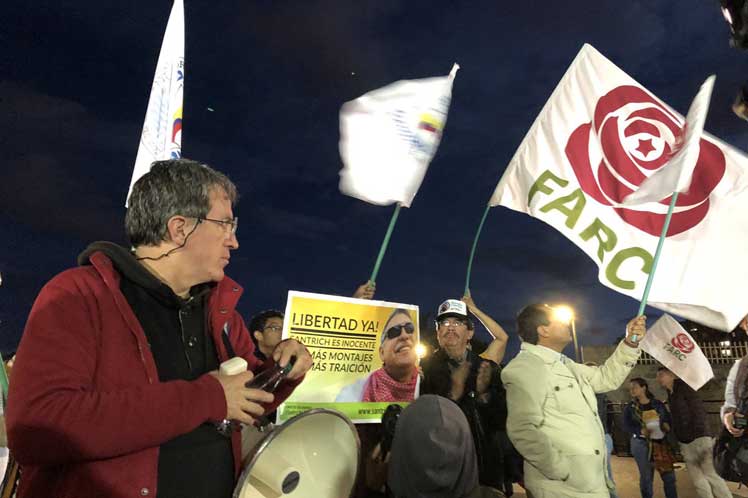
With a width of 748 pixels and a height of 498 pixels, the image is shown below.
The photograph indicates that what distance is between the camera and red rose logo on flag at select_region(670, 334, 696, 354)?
496 cm

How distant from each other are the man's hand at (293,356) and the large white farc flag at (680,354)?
4234 mm

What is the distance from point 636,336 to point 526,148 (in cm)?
205

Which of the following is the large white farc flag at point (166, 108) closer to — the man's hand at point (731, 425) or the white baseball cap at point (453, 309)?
the white baseball cap at point (453, 309)

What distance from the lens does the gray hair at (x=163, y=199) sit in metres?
1.68

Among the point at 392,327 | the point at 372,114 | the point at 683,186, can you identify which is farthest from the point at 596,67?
the point at 392,327

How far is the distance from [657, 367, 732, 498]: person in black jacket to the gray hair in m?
7.74

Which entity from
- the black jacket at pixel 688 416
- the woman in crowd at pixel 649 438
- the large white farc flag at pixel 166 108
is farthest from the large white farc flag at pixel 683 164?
the woman in crowd at pixel 649 438

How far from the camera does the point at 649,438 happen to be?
7398mm

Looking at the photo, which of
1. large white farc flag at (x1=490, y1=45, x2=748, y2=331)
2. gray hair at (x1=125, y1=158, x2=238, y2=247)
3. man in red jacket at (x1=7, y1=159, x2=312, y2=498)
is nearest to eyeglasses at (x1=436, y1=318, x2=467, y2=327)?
large white farc flag at (x1=490, y1=45, x2=748, y2=331)

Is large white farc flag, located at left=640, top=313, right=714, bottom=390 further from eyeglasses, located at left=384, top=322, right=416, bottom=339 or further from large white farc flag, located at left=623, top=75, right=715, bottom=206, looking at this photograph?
eyeglasses, located at left=384, top=322, right=416, bottom=339

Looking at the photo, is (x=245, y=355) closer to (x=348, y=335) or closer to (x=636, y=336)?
(x=348, y=335)

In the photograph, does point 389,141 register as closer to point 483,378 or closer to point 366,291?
point 366,291

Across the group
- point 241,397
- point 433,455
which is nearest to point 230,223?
point 241,397

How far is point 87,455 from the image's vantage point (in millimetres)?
1203
